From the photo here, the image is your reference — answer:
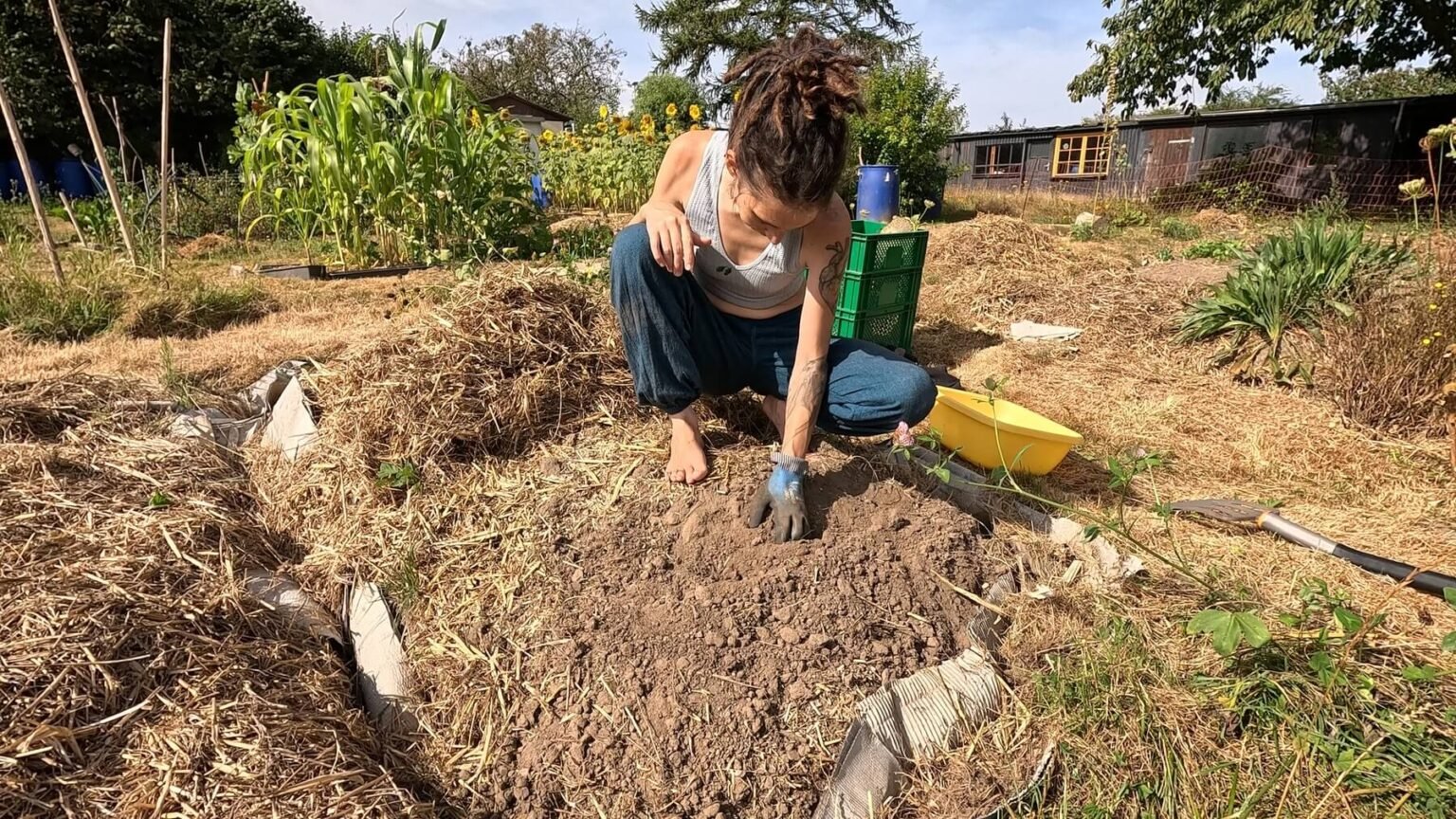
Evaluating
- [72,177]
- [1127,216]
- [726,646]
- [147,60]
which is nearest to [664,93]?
[147,60]

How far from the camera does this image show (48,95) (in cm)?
1109

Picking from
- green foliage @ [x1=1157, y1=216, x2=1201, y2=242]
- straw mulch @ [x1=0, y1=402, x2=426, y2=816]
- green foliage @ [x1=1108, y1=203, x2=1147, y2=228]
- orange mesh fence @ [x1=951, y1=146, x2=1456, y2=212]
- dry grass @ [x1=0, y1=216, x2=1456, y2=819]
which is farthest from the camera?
orange mesh fence @ [x1=951, y1=146, x2=1456, y2=212]

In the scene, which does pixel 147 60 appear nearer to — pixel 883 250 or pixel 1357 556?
pixel 883 250

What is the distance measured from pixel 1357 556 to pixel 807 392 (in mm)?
1521

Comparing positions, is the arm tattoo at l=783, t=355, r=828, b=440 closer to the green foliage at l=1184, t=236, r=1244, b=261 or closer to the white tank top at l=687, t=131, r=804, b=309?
the white tank top at l=687, t=131, r=804, b=309

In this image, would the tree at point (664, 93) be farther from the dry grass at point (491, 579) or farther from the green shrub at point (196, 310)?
the dry grass at point (491, 579)

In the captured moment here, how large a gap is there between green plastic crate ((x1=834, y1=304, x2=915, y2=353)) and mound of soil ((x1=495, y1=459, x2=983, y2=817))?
1.71 meters

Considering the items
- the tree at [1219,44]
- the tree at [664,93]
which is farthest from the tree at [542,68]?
the tree at [1219,44]

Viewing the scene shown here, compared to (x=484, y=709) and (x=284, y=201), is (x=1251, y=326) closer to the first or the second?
(x=484, y=709)

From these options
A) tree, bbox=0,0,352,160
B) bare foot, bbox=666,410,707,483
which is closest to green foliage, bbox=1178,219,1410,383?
bare foot, bbox=666,410,707,483

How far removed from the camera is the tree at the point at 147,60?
11.0 m

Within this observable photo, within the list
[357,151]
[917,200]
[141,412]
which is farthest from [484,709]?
[917,200]

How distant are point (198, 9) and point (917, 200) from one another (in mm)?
12396

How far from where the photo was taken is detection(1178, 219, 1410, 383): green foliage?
3.52 meters
